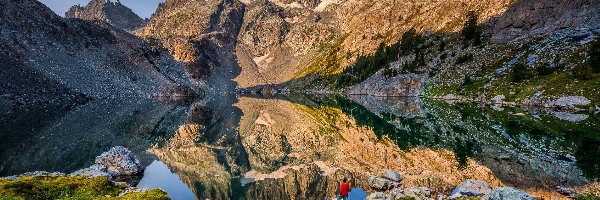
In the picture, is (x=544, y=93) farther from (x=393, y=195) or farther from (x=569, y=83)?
(x=393, y=195)

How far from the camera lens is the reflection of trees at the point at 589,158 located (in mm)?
29562

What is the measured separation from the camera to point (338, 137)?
56312mm

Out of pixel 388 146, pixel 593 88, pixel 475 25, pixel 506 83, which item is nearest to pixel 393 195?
pixel 388 146

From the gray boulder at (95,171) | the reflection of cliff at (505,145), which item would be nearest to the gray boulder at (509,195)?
the reflection of cliff at (505,145)

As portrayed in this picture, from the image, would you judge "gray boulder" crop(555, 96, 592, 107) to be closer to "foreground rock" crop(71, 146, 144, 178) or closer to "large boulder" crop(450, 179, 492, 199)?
"large boulder" crop(450, 179, 492, 199)

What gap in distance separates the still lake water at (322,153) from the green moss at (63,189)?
22.8 feet

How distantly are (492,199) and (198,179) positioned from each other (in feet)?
73.3

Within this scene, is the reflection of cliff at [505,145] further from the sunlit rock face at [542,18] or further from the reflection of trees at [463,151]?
the sunlit rock face at [542,18]

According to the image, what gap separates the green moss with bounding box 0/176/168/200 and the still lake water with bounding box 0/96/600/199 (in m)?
6.96

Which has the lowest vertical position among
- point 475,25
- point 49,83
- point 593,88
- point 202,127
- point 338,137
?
point 593,88

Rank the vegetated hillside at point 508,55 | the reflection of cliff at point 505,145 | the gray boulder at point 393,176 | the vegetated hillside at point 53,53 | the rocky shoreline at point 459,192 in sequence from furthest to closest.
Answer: the vegetated hillside at point 53,53 → the vegetated hillside at point 508,55 → the gray boulder at point 393,176 → the reflection of cliff at point 505,145 → the rocky shoreline at point 459,192

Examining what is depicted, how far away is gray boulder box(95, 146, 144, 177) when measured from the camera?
32938mm

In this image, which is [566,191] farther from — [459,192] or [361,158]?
[361,158]

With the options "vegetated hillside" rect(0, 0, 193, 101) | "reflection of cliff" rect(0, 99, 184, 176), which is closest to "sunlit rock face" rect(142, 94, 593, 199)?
"reflection of cliff" rect(0, 99, 184, 176)
